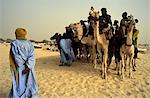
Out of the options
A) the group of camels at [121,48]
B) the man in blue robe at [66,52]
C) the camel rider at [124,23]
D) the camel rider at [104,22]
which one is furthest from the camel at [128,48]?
the man in blue robe at [66,52]

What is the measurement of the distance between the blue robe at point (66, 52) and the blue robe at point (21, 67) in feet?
20.6

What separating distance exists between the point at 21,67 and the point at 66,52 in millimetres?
6488

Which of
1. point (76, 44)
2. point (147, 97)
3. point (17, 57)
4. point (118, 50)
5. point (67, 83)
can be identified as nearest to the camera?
point (17, 57)

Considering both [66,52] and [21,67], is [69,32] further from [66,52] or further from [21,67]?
[21,67]

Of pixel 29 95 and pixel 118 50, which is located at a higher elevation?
pixel 118 50

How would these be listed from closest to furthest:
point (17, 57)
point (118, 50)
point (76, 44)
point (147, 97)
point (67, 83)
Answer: point (17, 57)
point (147, 97)
point (67, 83)
point (118, 50)
point (76, 44)

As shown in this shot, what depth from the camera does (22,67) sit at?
8.26 m

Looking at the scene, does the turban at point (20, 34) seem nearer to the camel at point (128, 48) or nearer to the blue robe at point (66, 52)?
the camel at point (128, 48)

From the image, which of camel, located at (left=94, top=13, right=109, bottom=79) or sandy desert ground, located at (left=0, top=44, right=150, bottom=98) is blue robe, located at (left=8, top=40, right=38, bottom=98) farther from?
camel, located at (left=94, top=13, right=109, bottom=79)

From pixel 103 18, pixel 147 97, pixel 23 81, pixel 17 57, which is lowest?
pixel 147 97

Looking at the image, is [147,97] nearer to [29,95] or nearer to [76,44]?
[29,95]

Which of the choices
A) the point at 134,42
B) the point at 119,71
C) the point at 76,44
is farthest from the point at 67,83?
the point at 76,44

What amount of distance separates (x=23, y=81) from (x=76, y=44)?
271 inches

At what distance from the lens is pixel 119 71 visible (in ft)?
40.0
